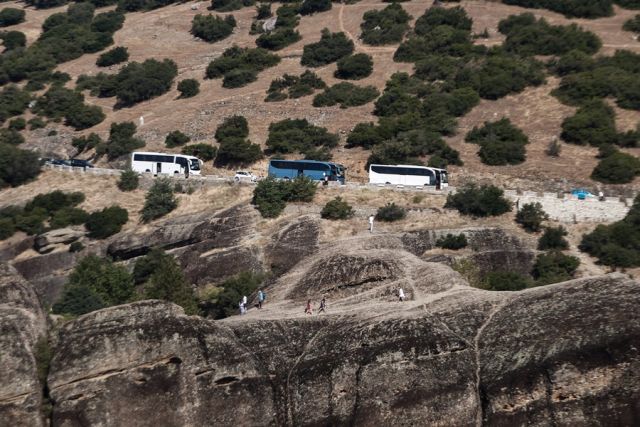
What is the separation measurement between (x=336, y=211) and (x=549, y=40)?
4370 centimetres

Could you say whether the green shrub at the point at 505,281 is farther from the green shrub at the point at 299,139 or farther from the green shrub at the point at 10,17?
the green shrub at the point at 10,17

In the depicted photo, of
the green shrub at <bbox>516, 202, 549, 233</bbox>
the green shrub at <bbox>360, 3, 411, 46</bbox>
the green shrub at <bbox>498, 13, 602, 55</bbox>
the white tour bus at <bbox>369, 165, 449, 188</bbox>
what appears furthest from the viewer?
the green shrub at <bbox>360, 3, 411, 46</bbox>

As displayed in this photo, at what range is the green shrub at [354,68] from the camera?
101 meters

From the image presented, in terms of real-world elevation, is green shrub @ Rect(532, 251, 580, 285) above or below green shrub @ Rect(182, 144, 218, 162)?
above

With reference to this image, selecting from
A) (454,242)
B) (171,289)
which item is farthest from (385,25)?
(171,289)

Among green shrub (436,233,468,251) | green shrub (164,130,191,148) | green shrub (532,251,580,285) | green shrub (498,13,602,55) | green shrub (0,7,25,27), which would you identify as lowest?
green shrub (0,7,25,27)

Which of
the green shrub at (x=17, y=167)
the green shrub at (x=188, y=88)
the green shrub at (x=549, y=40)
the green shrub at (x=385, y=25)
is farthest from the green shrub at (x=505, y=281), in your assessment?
the green shrub at (x=385, y=25)

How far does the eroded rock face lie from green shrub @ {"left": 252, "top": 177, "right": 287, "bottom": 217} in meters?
37.2

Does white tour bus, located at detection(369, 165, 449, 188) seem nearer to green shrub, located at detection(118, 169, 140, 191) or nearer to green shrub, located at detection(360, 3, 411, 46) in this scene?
green shrub, located at detection(118, 169, 140, 191)

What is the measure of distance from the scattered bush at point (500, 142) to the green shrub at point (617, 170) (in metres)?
6.28

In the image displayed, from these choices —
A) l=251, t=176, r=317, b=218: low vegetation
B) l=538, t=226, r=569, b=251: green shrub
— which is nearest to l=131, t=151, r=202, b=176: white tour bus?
l=251, t=176, r=317, b=218: low vegetation

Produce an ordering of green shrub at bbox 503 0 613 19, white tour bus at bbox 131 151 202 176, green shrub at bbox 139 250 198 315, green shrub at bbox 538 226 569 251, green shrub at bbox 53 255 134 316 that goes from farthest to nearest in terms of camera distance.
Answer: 1. green shrub at bbox 503 0 613 19
2. white tour bus at bbox 131 151 202 176
3. green shrub at bbox 538 226 569 251
4. green shrub at bbox 53 255 134 316
5. green shrub at bbox 139 250 198 315

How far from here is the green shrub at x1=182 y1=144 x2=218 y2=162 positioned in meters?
86.7

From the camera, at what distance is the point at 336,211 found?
6762 centimetres
